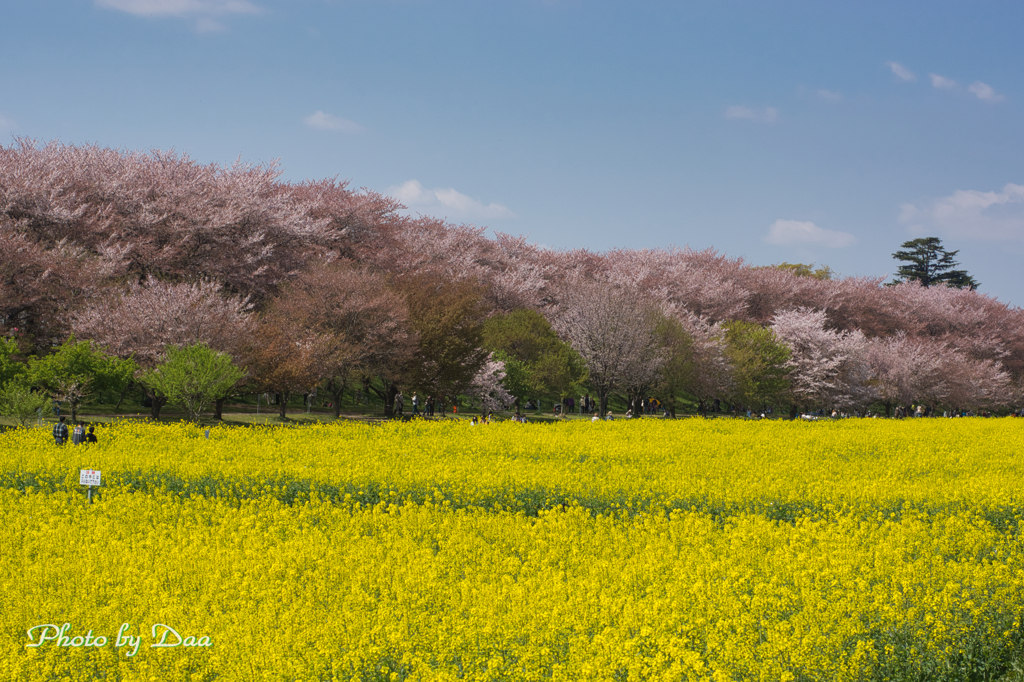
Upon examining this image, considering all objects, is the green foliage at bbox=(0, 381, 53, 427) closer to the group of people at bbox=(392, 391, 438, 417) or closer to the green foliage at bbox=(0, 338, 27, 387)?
the green foliage at bbox=(0, 338, 27, 387)

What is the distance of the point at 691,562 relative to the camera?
441 inches

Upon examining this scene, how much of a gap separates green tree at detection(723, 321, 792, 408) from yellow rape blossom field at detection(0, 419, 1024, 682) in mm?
35353

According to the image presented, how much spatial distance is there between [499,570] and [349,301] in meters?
33.0

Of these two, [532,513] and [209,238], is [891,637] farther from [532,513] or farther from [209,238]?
[209,238]

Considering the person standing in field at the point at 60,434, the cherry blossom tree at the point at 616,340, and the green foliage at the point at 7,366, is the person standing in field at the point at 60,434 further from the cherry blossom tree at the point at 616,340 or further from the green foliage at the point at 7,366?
the cherry blossom tree at the point at 616,340

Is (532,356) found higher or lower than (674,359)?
lower

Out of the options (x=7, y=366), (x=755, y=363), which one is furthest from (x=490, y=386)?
(x=7, y=366)

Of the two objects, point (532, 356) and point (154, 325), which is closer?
point (154, 325)

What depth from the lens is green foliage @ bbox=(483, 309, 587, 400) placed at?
5003 centimetres

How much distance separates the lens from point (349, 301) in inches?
1676

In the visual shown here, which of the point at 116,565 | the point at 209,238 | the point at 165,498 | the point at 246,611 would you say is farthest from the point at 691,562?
the point at 209,238

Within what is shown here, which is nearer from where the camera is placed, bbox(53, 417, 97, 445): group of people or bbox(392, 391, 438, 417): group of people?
bbox(53, 417, 97, 445): group of people

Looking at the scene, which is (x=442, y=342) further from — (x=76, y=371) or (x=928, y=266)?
(x=928, y=266)

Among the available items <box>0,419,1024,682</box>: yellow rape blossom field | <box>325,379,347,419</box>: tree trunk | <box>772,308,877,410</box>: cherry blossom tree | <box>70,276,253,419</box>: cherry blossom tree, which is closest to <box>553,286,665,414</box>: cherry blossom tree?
<box>772,308,877,410</box>: cherry blossom tree
